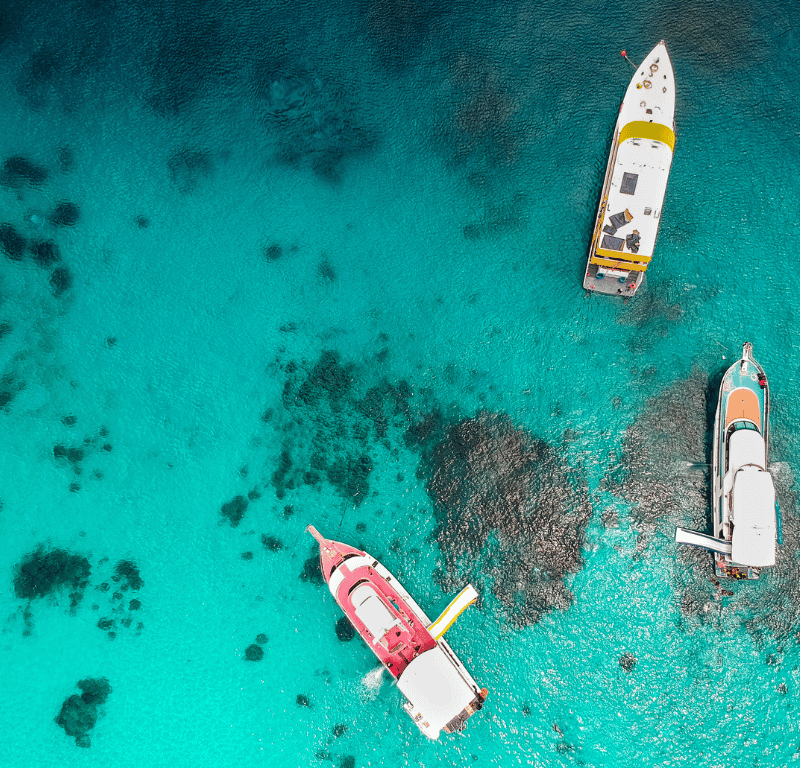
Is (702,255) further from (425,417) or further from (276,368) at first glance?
(276,368)

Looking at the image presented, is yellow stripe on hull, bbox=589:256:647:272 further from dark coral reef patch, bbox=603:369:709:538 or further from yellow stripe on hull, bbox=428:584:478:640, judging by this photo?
yellow stripe on hull, bbox=428:584:478:640

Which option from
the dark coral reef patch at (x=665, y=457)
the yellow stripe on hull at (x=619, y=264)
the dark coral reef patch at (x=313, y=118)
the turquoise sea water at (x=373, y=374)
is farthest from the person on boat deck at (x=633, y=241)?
the dark coral reef patch at (x=313, y=118)

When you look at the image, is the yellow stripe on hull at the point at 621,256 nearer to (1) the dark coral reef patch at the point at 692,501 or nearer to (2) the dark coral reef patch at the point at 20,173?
(1) the dark coral reef patch at the point at 692,501

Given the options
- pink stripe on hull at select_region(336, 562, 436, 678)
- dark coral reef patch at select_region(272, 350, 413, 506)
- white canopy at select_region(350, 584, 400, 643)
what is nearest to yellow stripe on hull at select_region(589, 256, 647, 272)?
dark coral reef patch at select_region(272, 350, 413, 506)

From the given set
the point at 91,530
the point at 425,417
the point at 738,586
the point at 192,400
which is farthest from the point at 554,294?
the point at 91,530

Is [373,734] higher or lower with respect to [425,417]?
lower
